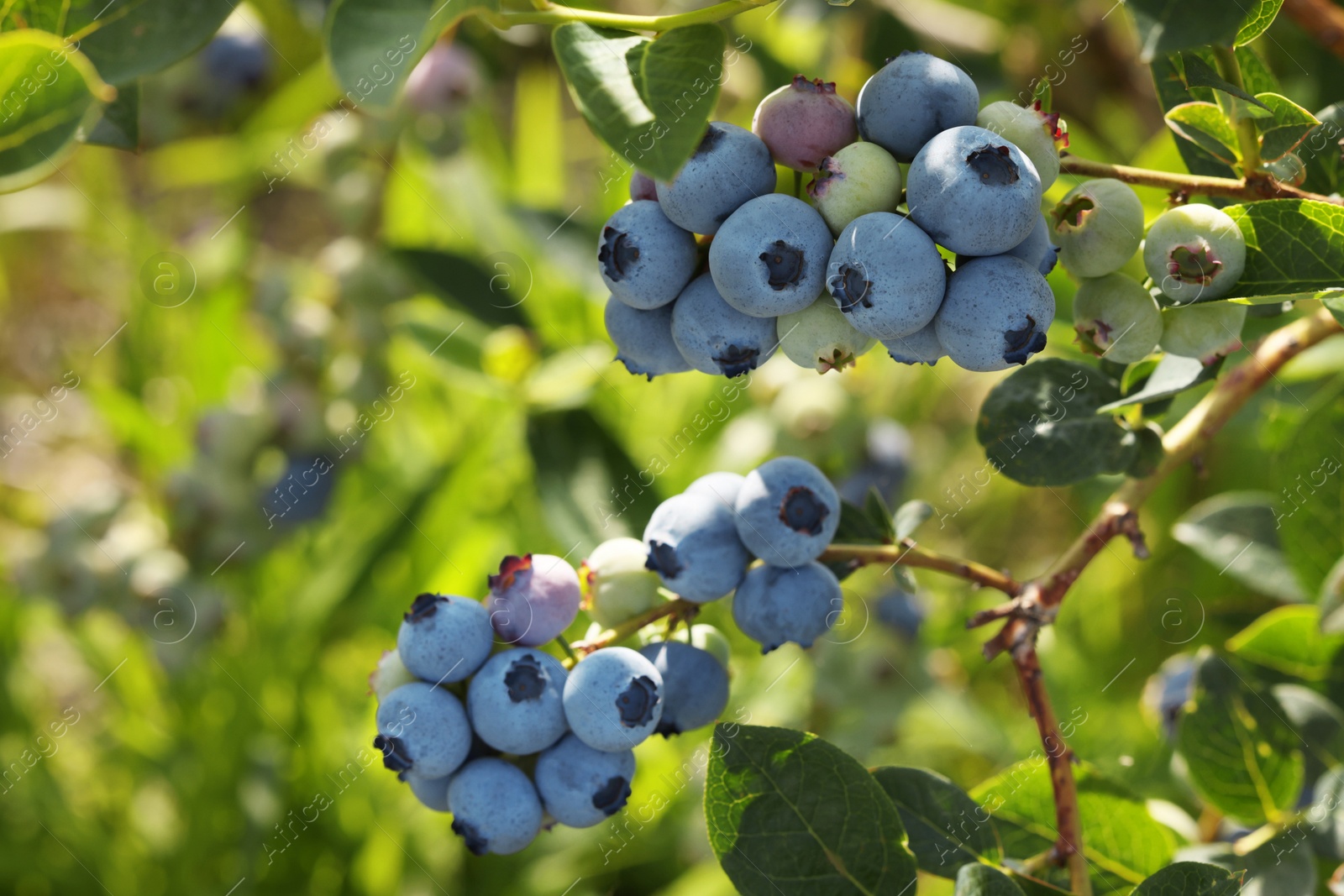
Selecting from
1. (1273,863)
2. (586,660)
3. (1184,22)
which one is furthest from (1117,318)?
(1273,863)

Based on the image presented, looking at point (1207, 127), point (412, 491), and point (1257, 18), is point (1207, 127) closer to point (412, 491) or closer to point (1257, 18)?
point (1257, 18)

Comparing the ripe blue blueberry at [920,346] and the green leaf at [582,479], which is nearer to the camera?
the ripe blue blueberry at [920,346]

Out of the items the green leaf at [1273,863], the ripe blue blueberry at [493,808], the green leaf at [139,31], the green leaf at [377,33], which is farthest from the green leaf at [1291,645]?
the green leaf at [139,31]

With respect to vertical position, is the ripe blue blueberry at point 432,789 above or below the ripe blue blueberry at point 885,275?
below

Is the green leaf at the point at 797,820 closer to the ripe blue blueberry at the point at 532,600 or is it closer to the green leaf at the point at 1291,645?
the ripe blue blueberry at the point at 532,600

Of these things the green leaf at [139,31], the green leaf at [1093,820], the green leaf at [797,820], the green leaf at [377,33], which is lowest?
the green leaf at [1093,820]

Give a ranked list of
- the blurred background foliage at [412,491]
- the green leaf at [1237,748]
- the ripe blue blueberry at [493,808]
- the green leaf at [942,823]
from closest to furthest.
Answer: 1. the ripe blue blueberry at [493,808]
2. the green leaf at [942,823]
3. the green leaf at [1237,748]
4. the blurred background foliage at [412,491]
